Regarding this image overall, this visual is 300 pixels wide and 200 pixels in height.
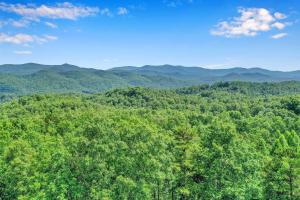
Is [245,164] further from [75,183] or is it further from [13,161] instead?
[13,161]

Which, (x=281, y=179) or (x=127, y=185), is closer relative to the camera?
(x=127, y=185)

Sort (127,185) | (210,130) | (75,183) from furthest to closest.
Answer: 1. (210,130)
2. (75,183)
3. (127,185)

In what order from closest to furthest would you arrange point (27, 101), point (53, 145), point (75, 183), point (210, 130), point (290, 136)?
point (75, 183)
point (210, 130)
point (53, 145)
point (290, 136)
point (27, 101)

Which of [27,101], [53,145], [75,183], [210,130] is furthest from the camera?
[27,101]

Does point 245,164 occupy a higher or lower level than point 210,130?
lower

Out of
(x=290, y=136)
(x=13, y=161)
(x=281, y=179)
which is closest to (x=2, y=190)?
(x=13, y=161)

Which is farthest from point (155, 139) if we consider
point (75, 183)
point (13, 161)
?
point (13, 161)

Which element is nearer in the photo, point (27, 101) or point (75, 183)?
point (75, 183)

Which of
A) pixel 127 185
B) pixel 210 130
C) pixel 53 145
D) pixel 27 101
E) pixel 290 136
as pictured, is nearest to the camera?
pixel 127 185

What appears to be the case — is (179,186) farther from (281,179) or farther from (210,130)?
(281,179)
